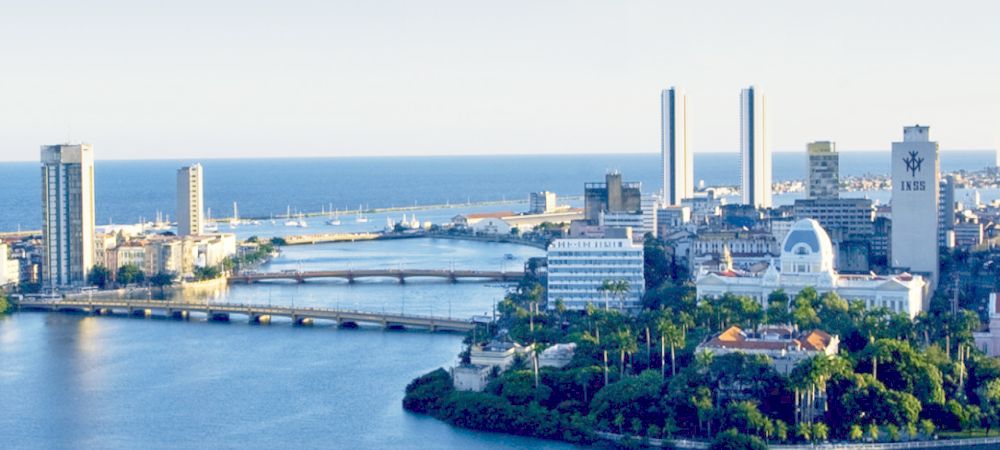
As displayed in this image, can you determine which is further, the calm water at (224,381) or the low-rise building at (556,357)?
the low-rise building at (556,357)

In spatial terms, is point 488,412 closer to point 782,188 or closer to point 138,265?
point 138,265

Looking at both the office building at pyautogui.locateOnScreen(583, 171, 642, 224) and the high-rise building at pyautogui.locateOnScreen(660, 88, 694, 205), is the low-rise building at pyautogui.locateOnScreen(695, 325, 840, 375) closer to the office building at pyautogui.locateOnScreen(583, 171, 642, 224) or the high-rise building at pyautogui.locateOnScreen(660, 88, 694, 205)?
the office building at pyautogui.locateOnScreen(583, 171, 642, 224)

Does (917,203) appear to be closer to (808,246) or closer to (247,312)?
(808,246)

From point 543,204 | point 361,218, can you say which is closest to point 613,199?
point 543,204

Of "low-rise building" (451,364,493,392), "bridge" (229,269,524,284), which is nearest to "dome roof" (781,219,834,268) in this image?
"low-rise building" (451,364,493,392)

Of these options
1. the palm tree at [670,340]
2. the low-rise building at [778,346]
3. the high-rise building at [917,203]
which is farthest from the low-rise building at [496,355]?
the high-rise building at [917,203]

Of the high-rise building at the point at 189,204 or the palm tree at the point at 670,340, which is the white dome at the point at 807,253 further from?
the high-rise building at the point at 189,204

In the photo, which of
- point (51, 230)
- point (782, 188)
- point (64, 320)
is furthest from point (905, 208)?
point (782, 188)
